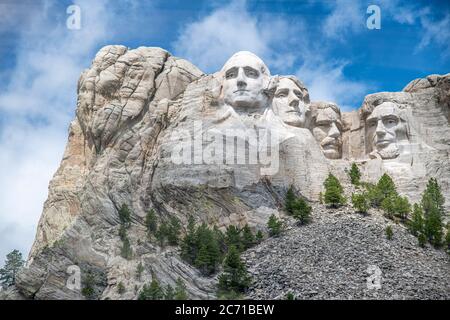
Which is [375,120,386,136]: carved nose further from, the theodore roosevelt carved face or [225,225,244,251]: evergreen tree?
[225,225,244,251]: evergreen tree

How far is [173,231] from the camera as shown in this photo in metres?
32.8

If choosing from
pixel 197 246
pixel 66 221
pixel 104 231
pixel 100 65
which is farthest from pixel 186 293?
pixel 100 65

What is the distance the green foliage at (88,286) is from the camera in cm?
3123

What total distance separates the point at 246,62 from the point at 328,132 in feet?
11.7

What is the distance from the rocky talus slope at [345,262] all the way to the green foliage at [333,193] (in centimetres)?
38

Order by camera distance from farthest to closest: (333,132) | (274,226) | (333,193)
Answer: (333,132), (333,193), (274,226)

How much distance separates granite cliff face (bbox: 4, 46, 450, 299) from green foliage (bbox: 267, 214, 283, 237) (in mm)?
351

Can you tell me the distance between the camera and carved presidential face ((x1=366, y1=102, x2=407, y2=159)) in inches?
1420

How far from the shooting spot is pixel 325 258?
102 ft

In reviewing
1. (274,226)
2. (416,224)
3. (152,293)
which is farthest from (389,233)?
(152,293)

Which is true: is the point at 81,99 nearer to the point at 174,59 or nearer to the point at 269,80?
the point at 174,59

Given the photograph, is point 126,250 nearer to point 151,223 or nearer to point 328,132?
point 151,223

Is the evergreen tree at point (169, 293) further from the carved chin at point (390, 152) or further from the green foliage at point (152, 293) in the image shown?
the carved chin at point (390, 152)
